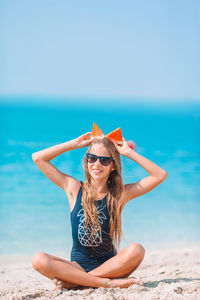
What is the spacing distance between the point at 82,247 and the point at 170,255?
6.59 ft

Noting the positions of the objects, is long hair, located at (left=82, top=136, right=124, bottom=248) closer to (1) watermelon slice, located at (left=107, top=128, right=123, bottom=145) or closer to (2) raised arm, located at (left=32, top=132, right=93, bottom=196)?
(1) watermelon slice, located at (left=107, top=128, right=123, bottom=145)

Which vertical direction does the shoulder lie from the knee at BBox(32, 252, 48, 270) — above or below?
above

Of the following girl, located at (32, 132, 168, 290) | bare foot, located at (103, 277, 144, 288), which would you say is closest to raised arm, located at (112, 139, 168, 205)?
girl, located at (32, 132, 168, 290)

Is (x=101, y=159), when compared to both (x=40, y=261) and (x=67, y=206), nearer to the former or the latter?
(x=40, y=261)

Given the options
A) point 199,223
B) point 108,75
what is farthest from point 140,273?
point 108,75

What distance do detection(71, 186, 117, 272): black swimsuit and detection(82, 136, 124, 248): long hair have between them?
41mm

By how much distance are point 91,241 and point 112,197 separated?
405mm

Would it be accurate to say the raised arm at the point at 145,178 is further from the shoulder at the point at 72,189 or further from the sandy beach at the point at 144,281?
the sandy beach at the point at 144,281

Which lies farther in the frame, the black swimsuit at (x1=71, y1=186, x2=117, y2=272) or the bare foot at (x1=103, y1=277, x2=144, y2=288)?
the black swimsuit at (x1=71, y1=186, x2=117, y2=272)

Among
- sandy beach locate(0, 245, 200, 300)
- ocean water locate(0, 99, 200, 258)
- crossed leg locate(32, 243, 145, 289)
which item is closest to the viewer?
sandy beach locate(0, 245, 200, 300)

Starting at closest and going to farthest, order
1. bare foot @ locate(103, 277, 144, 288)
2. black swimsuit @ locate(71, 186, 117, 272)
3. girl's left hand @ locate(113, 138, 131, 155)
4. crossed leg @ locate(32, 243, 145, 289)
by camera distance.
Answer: crossed leg @ locate(32, 243, 145, 289), bare foot @ locate(103, 277, 144, 288), black swimsuit @ locate(71, 186, 117, 272), girl's left hand @ locate(113, 138, 131, 155)

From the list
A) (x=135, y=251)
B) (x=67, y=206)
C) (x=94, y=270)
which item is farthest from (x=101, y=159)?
(x=67, y=206)

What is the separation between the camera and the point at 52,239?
22.6 ft

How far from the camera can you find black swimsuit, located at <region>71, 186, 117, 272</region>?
3.99 meters
